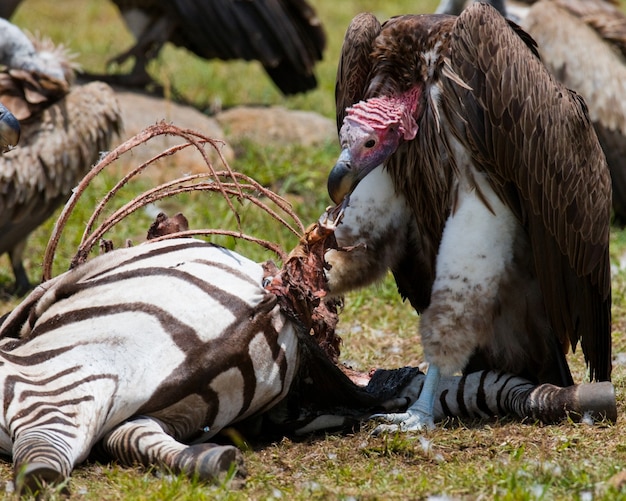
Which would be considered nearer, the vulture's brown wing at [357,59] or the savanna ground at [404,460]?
the savanna ground at [404,460]

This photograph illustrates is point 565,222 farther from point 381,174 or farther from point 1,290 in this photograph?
point 1,290

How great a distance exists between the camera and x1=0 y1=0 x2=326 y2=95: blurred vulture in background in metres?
8.45

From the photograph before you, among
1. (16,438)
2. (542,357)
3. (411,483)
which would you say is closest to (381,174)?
(542,357)

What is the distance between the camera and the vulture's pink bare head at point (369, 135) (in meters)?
3.34

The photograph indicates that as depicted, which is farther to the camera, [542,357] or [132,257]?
[542,357]

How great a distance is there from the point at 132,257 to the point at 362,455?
0.89 metres

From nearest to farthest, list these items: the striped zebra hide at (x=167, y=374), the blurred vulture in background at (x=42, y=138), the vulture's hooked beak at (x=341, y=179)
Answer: the striped zebra hide at (x=167, y=374)
the vulture's hooked beak at (x=341, y=179)
the blurred vulture in background at (x=42, y=138)

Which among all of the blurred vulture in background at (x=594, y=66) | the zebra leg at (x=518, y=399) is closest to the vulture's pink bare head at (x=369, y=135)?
the zebra leg at (x=518, y=399)

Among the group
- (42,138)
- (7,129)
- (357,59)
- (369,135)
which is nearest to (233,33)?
Answer: (42,138)

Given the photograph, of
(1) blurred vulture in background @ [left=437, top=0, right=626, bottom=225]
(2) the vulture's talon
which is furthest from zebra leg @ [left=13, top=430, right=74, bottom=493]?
(1) blurred vulture in background @ [left=437, top=0, right=626, bottom=225]

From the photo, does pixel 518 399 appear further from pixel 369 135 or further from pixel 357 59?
pixel 357 59

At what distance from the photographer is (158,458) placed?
2.74 metres

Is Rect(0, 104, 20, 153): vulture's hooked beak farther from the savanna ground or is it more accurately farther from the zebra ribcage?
the savanna ground

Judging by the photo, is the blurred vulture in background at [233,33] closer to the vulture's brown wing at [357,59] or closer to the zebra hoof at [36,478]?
the vulture's brown wing at [357,59]
